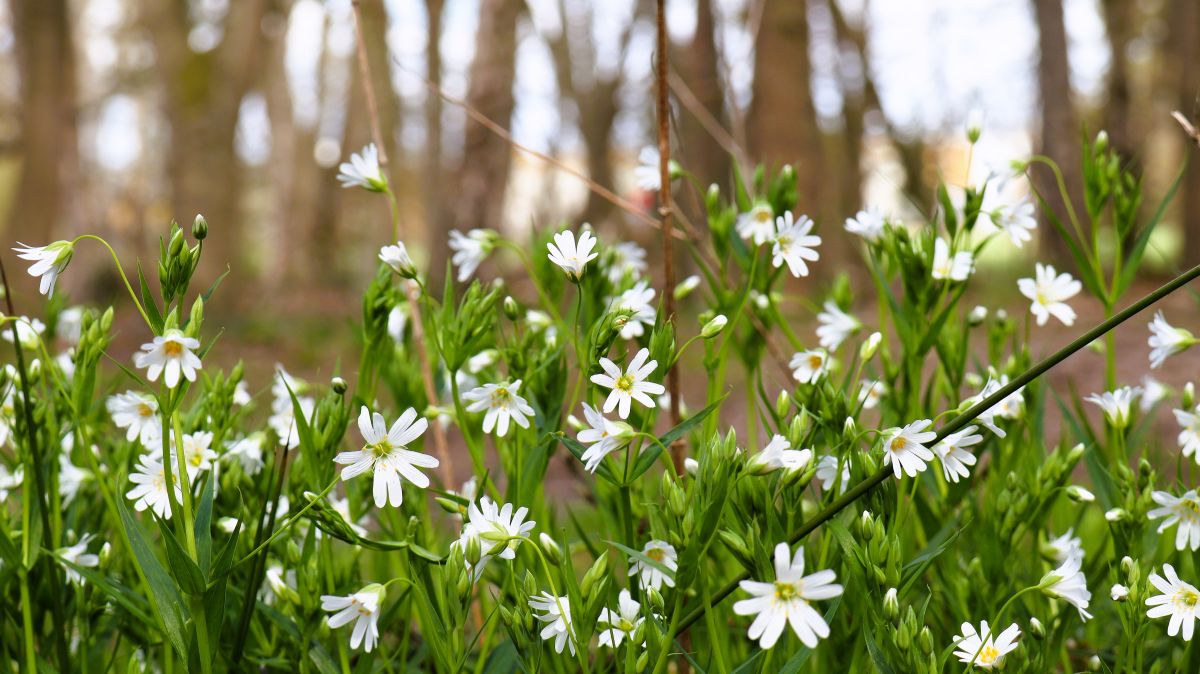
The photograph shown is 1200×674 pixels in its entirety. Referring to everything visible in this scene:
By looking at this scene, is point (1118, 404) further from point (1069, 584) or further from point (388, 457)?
point (388, 457)

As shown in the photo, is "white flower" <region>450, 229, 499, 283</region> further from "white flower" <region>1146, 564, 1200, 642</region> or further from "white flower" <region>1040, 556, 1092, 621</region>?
"white flower" <region>1146, 564, 1200, 642</region>

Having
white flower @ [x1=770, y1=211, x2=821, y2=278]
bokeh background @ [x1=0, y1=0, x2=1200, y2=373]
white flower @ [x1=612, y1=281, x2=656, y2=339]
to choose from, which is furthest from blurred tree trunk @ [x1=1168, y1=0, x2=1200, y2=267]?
white flower @ [x1=612, y1=281, x2=656, y2=339]

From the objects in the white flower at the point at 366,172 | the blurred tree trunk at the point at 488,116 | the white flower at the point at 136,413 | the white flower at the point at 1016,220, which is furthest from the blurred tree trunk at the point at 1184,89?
the white flower at the point at 136,413

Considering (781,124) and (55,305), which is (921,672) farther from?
(781,124)

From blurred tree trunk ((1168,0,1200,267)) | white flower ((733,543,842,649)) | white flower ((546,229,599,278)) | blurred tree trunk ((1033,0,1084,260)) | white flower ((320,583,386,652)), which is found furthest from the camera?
blurred tree trunk ((1168,0,1200,267))

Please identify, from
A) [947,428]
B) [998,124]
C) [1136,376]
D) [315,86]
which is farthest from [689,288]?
[315,86]

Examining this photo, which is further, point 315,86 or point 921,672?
point 315,86

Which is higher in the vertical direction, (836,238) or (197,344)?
(197,344)

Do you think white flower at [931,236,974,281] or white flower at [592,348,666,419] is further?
white flower at [931,236,974,281]
